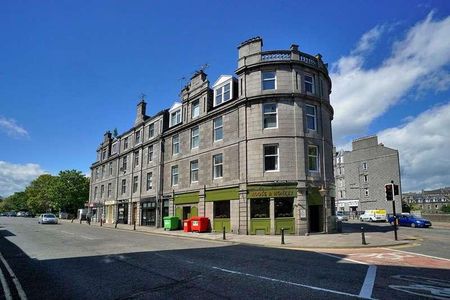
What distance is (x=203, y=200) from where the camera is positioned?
97.0 ft

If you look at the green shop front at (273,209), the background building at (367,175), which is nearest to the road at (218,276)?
the green shop front at (273,209)

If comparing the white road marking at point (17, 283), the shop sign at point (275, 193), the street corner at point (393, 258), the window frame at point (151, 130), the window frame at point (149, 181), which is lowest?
the street corner at point (393, 258)

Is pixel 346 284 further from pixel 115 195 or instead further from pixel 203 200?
pixel 115 195

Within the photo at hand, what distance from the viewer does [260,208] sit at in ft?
81.4

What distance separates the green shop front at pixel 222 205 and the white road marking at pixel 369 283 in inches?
631

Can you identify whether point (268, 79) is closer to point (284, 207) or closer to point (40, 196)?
point (284, 207)

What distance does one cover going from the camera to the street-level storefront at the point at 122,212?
1770 inches

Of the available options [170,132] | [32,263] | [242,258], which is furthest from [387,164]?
[32,263]

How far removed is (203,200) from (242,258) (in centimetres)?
1681

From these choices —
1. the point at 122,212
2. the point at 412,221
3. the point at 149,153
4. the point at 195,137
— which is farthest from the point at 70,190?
the point at 412,221

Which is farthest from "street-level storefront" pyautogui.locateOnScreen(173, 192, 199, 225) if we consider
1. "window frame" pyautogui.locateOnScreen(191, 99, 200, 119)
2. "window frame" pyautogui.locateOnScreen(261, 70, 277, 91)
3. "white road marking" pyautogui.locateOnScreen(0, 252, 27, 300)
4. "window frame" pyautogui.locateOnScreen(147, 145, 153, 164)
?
"white road marking" pyautogui.locateOnScreen(0, 252, 27, 300)

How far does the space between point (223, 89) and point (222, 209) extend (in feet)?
34.5

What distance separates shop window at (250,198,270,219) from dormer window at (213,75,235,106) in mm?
9340

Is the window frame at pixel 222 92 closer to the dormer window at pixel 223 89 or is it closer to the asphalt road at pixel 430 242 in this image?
the dormer window at pixel 223 89
